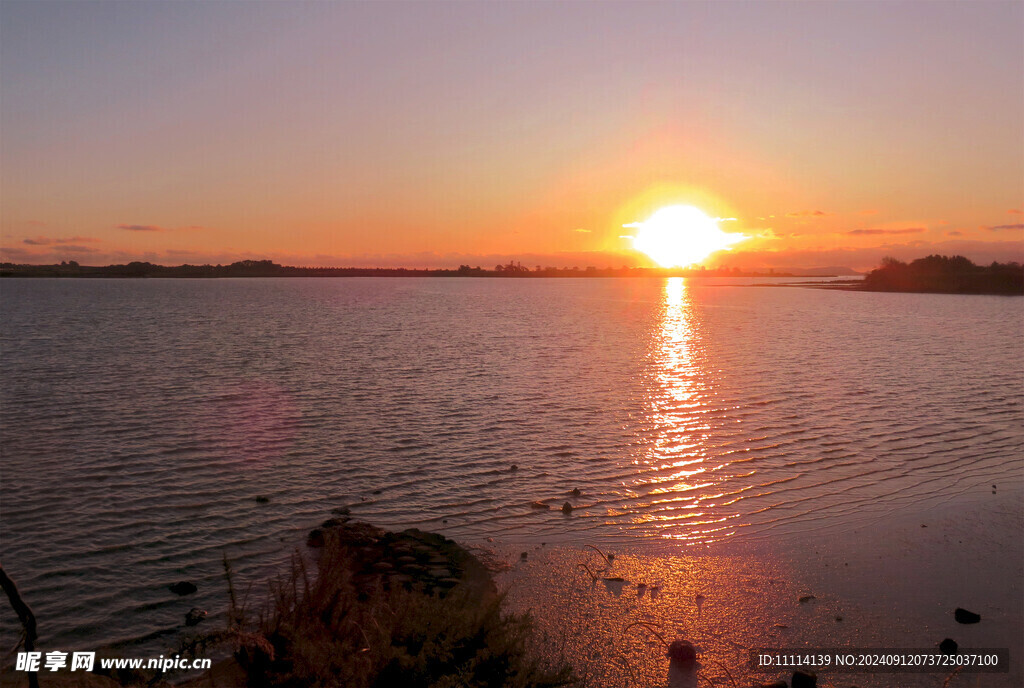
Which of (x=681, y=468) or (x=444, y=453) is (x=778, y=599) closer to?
(x=681, y=468)

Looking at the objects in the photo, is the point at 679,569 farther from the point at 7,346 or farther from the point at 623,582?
the point at 7,346

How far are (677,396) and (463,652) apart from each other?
82.9 feet

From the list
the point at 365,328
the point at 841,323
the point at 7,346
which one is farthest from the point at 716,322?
the point at 7,346

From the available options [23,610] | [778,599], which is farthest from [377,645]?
[778,599]

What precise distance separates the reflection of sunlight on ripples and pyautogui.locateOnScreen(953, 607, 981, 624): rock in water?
458 centimetres

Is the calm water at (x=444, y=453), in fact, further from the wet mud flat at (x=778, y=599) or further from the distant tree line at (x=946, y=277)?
the distant tree line at (x=946, y=277)

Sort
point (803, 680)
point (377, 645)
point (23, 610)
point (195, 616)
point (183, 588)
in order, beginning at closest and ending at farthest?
point (23, 610) < point (377, 645) < point (803, 680) < point (195, 616) < point (183, 588)

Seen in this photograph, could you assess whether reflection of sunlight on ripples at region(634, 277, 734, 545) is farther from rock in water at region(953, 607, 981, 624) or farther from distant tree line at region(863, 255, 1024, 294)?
distant tree line at region(863, 255, 1024, 294)

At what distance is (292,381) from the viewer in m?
35.2

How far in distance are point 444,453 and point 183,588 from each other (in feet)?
31.7

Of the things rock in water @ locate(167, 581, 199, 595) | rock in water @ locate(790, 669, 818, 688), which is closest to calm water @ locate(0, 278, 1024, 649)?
rock in water @ locate(167, 581, 199, 595)

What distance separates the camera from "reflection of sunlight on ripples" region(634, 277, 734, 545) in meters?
15.2

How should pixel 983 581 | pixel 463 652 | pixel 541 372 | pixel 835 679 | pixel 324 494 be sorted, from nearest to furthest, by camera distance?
pixel 463 652 < pixel 835 679 < pixel 983 581 < pixel 324 494 < pixel 541 372

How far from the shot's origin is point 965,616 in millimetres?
10516
